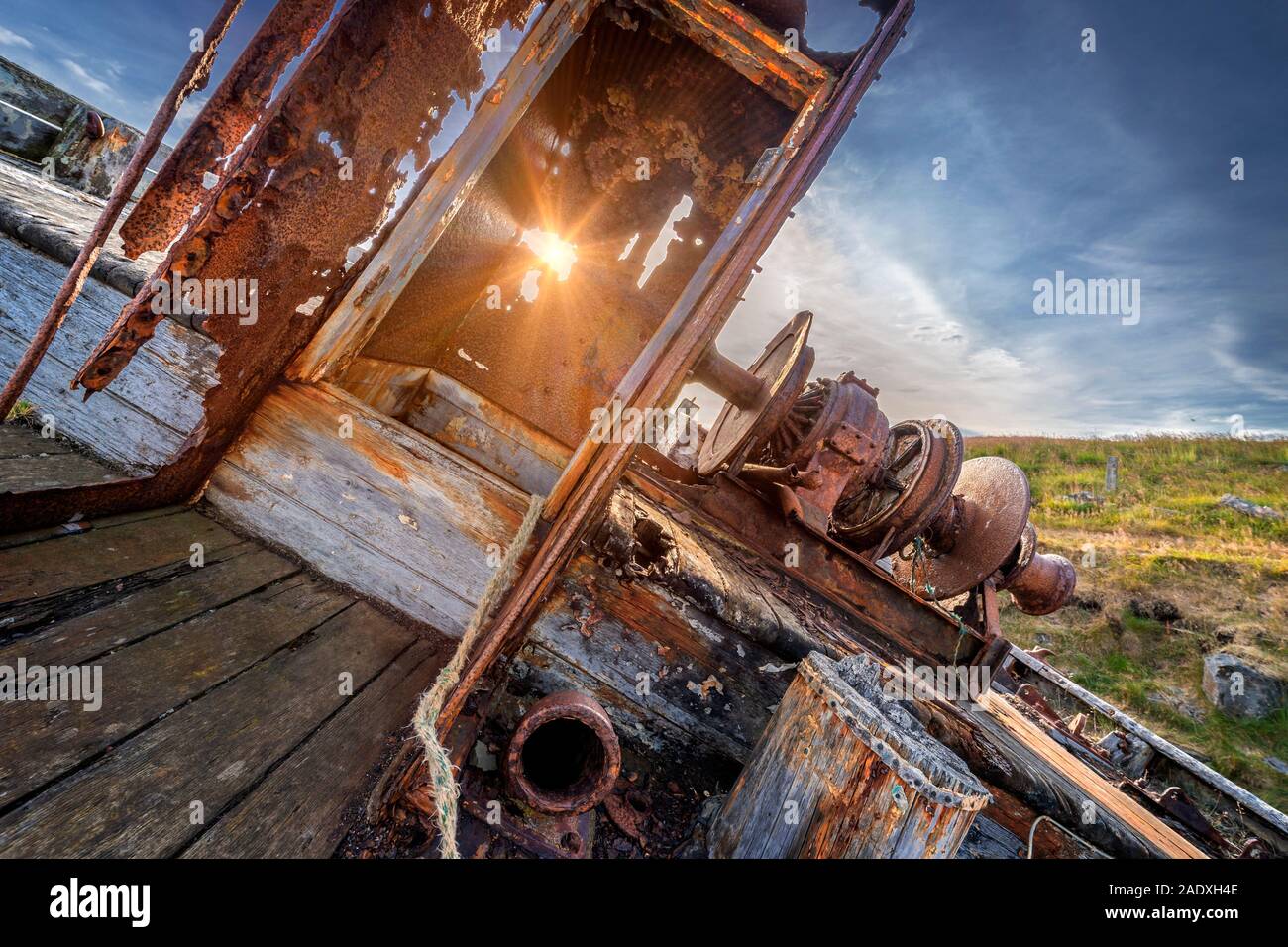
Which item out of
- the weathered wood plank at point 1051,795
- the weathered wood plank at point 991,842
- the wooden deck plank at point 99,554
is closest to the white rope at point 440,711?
the wooden deck plank at point 99,554

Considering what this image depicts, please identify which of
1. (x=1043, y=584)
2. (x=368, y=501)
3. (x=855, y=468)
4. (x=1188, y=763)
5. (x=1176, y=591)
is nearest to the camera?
(x=368, y=501)

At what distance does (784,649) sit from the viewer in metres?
2.37

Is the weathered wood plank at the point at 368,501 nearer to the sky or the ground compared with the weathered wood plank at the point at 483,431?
nearer to the ground

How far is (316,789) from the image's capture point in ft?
4.14

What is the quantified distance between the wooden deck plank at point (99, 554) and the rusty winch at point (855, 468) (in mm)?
2868

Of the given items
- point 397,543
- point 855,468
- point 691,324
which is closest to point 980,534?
point 855,468

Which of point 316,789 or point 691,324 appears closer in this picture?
point 316,789

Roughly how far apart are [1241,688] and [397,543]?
1381 centimetres

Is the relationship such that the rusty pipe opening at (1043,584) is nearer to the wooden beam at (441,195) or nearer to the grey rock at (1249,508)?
the wooden beam at (441,195)

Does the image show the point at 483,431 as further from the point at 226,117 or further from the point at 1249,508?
the point at 1249,508

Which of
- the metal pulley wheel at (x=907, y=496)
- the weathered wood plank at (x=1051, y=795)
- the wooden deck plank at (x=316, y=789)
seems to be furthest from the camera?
the metal pulley wheel at (x=907, y=496)

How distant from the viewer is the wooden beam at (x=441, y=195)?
206cm
